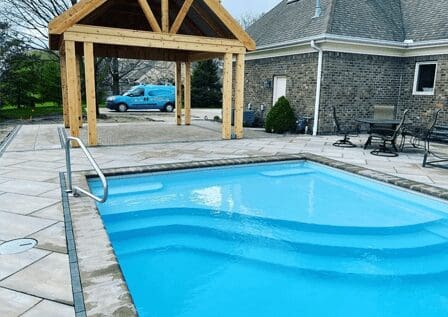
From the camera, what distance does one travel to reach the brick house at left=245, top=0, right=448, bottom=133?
11836 mm

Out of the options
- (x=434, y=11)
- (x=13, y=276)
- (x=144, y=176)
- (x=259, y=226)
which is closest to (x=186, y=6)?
(x=144, y=176)

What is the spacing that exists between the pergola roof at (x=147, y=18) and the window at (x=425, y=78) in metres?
6.25

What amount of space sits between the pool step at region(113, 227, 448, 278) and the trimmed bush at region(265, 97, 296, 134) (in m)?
8.51

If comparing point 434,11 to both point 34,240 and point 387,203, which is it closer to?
point 387,203

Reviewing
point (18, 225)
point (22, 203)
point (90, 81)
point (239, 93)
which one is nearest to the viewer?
point (18, 225)

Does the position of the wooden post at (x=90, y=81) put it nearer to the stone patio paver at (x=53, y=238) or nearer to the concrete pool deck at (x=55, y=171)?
the concrete pool deck at (x=55, y=171)

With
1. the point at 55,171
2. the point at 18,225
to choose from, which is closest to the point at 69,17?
the point at 55,171

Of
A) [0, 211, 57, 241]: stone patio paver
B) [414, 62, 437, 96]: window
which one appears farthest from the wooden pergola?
[414, 62, 437, 96]: window

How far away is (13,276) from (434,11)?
1487cm

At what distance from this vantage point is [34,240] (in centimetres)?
371

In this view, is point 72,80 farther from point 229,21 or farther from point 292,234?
point 292,234

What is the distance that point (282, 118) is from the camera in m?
12.8

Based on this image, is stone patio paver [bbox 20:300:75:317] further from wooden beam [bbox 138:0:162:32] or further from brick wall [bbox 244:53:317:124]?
brick wall [bbox 244:53:317:124]

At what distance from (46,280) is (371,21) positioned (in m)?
13.6
